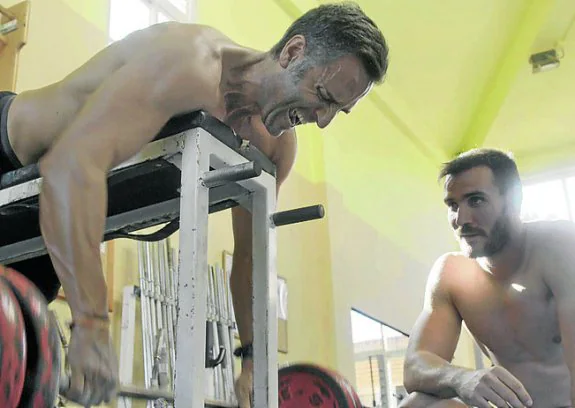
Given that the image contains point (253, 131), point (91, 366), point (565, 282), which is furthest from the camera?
point (565, 282)

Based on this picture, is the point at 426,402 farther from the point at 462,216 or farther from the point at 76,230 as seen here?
the point at 76,230

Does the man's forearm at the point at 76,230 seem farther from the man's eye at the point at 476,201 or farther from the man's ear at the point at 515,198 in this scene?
the man's ear at the point at 515,198

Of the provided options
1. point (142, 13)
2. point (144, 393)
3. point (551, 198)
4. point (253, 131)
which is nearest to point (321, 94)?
point (253, 131)

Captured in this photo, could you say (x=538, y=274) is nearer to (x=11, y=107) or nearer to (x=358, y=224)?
(x=11, y=107)

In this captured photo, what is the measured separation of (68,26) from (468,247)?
5.20 feet

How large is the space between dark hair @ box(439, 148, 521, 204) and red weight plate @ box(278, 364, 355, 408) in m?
0.72

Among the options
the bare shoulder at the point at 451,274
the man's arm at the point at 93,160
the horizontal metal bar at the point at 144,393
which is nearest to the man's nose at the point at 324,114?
the man's arm at the point at 93,160

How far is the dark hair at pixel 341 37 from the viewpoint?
136 centimetres

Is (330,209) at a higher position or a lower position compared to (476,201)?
higher

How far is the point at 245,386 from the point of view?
4.62 feet

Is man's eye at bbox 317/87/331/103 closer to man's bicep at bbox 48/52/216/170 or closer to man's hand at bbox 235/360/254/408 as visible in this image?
man's bicep at bbox 48/52/216/170

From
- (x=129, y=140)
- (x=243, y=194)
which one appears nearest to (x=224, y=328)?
(x=243, y=194)

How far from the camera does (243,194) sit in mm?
1271

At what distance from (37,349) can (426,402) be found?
48.0 inches
